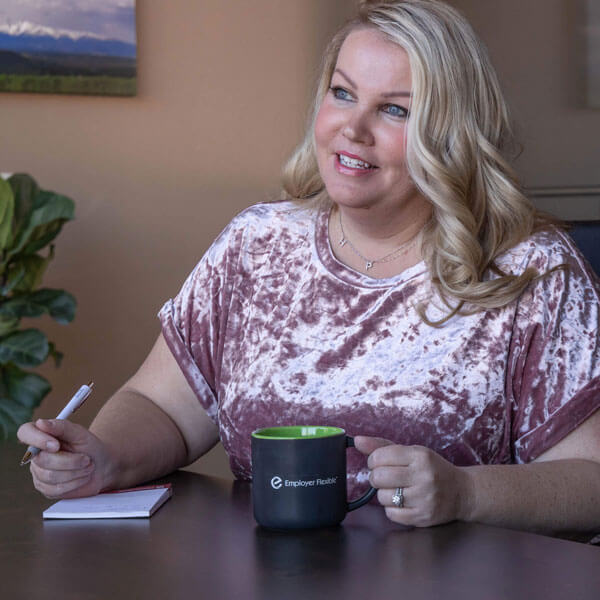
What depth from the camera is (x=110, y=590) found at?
0.85 meters

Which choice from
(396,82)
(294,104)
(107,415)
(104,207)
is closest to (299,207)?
(396,82)

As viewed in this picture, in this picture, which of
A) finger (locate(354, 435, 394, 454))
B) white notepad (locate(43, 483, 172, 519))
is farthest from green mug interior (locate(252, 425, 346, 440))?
white notepad (locate(43, 483, 172, 519))

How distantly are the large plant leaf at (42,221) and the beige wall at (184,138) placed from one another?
366 millimetres

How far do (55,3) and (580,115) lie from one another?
178 cm

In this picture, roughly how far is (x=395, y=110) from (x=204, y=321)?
47cm

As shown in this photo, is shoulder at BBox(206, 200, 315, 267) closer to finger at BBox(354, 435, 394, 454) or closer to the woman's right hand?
the woman's right hand

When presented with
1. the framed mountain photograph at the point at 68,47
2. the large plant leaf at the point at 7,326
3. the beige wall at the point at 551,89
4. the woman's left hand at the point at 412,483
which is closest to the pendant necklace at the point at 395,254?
the woman's left hand at the point at 412,483

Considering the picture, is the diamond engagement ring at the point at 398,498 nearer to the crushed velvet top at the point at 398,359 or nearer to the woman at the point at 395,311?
the woman at the point at 395,311

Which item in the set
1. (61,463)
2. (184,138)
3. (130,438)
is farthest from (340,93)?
(184,138)

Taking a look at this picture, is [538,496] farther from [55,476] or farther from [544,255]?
[55,476]

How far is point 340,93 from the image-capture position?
1593mm

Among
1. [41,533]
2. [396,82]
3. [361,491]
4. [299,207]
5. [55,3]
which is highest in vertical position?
[55,3]

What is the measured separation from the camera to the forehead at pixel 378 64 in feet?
5.00

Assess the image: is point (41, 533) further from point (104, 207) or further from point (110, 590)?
point (104, 207)
